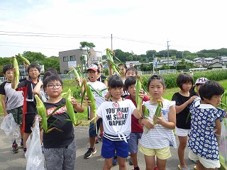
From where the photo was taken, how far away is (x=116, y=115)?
3.44 m

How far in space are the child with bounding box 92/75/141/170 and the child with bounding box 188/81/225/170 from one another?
817 millimetres

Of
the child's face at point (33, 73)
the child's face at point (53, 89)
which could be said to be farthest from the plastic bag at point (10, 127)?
the child's face at point (53, 89)

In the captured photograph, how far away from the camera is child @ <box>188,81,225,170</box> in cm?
296

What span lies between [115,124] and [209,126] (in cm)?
114

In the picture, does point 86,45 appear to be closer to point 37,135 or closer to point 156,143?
point 37,135

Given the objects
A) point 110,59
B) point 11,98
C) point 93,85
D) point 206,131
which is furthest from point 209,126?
point 11,98

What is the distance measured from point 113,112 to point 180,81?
1166 millimetres

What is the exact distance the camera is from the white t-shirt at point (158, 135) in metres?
3.21

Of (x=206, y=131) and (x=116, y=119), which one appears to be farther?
(x=116, y=119)

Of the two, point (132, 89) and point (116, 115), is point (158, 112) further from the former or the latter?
point (132, 89)

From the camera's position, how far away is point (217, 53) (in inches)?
4894

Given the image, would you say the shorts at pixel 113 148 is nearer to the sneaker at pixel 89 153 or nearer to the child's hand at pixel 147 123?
the child's hand at pixel 147 123

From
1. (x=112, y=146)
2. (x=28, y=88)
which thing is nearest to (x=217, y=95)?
(x=112, y=146)

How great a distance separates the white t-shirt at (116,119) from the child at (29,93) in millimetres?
1642
